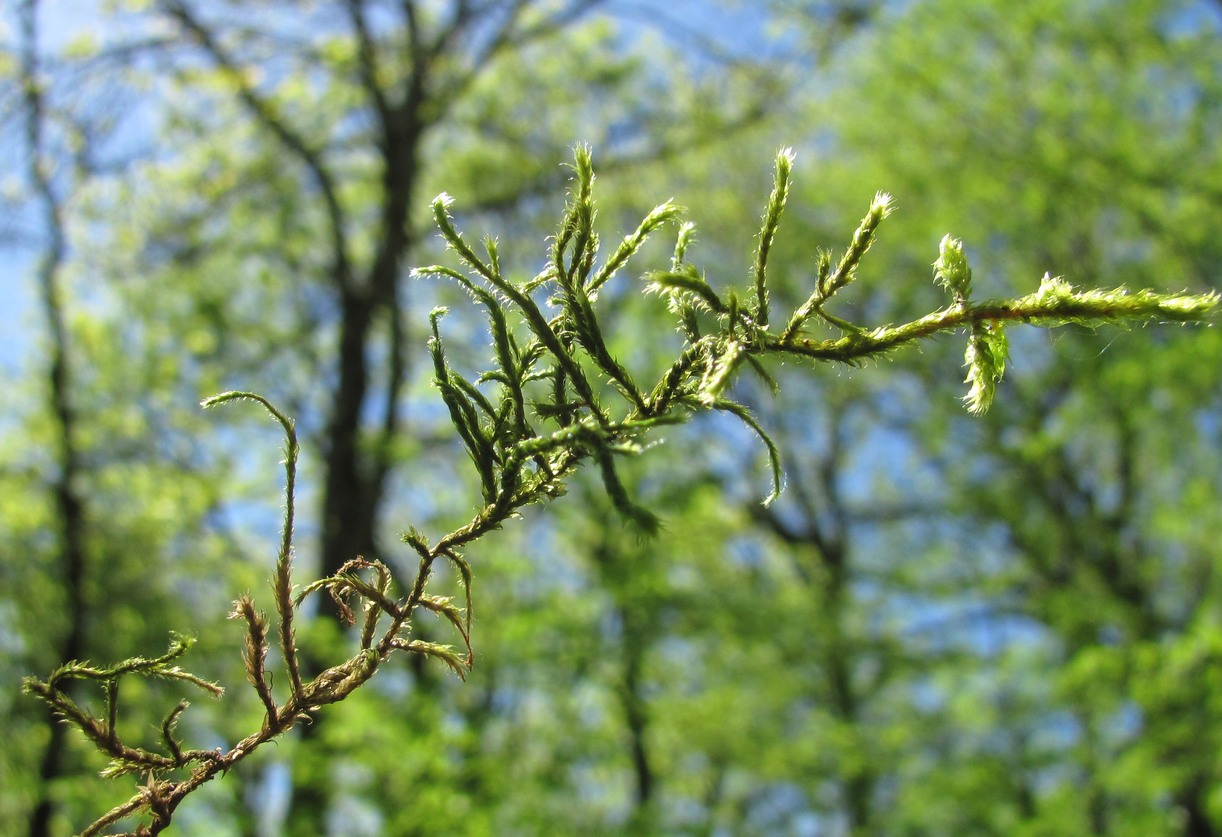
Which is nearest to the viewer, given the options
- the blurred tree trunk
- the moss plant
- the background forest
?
the moss plant

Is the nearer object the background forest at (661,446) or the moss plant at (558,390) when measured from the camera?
the moss plant at (558,390)

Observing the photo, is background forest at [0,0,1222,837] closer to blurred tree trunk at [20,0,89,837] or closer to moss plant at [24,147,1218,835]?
blurred tree trunk at [20,0,89,837]

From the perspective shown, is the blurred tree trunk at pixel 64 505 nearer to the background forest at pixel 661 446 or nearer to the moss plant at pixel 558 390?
the background forest at pixel 661 446

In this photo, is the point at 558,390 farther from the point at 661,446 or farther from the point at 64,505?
the point at 64,505

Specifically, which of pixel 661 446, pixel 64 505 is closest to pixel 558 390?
pixel 661 446

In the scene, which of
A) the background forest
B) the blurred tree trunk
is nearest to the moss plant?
the background forest

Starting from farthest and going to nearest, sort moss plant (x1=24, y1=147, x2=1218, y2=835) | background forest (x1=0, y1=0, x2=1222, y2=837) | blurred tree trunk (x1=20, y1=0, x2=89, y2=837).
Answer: blurred tree trunk (x1=20, y1=0, x2=89, y2=837), background forest (x1=0, y1=0, x2=1222, y2=837), moss plant (x1=24, y1=147, x2=1218, y2=835)

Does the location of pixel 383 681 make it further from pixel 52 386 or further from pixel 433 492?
pixel 52 386

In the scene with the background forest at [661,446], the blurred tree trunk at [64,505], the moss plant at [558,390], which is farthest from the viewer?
the blurred tree trunk at [64,505]

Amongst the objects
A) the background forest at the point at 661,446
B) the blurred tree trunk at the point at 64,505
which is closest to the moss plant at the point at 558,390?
the background forest at the point at 661,446
